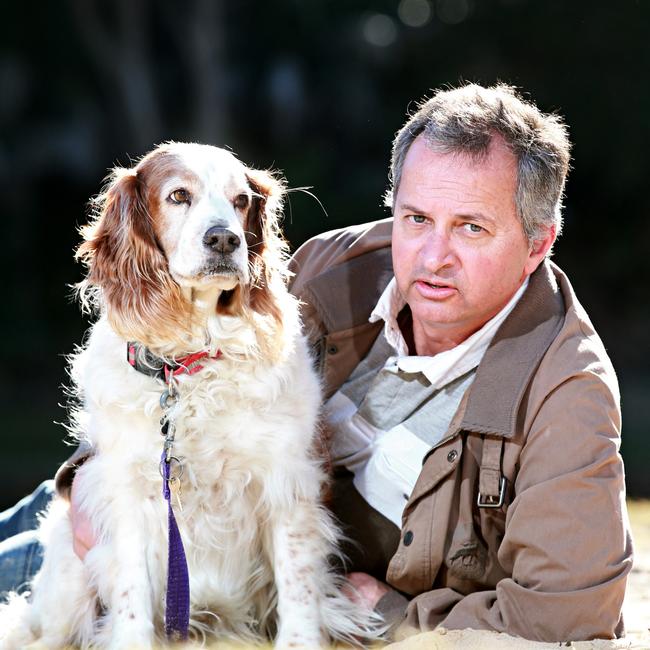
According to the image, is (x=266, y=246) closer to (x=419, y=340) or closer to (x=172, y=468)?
(x=419, y=340)

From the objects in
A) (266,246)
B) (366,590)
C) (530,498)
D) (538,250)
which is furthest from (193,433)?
(538,250)

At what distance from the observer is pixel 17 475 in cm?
979

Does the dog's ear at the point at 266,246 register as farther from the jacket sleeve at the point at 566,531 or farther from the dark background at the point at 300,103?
the dark background at the point at 300,103

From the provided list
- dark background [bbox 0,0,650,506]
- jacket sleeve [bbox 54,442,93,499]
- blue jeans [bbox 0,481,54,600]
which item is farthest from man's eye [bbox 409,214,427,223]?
dark background [bbox 0,0,650,506]

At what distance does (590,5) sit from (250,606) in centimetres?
1432

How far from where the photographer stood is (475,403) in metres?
3.35

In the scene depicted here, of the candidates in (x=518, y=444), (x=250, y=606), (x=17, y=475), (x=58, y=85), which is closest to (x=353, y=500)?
(x=250, y=606)

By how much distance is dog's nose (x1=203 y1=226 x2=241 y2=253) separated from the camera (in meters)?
3.29

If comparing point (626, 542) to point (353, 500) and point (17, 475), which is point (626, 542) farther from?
point (17, 475)

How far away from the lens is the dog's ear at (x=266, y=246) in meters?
3.56

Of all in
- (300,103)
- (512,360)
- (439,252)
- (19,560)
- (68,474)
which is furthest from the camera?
(300,103)

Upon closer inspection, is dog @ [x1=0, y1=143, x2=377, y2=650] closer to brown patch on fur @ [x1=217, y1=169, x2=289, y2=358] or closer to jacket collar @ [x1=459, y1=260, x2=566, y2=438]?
brown patch on fur @ [x1=217, y1=169, x2=289, y2=358]

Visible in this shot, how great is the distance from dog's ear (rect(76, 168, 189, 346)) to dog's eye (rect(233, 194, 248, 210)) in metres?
0.29

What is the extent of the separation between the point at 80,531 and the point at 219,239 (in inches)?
45.5
